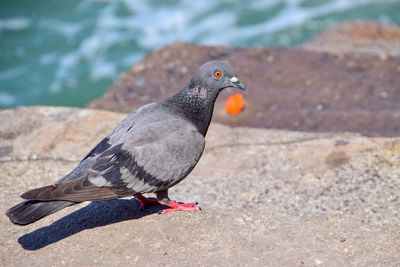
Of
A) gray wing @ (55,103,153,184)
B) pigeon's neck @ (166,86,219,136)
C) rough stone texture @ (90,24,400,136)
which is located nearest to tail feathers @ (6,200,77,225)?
gray wing @ (55,103,153,184)

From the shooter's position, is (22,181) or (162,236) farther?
(22,181)

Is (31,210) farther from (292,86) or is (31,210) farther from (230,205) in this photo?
(292,86)

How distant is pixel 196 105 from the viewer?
476 cm

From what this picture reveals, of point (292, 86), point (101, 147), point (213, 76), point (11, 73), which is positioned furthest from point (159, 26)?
point (101, 147)

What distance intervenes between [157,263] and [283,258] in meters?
1.07

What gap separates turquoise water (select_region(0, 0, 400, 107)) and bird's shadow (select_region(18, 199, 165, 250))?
392 inches

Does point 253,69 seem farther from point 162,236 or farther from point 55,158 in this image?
point 162,236

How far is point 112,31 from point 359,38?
8.72 m

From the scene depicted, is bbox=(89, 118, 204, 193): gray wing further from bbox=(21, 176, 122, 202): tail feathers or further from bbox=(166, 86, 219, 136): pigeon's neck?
bbox=(166, 86, 219, 136): pigeon's neck

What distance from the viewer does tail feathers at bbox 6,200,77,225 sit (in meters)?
3.81

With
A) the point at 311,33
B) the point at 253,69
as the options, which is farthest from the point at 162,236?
the point at 311,33

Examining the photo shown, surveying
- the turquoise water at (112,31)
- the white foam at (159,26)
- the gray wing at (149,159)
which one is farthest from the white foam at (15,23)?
the gray wing at (149,159)

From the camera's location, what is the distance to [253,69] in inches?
373

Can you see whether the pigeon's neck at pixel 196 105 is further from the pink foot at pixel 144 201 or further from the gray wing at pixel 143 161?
the pink foot at pixel 144 201
